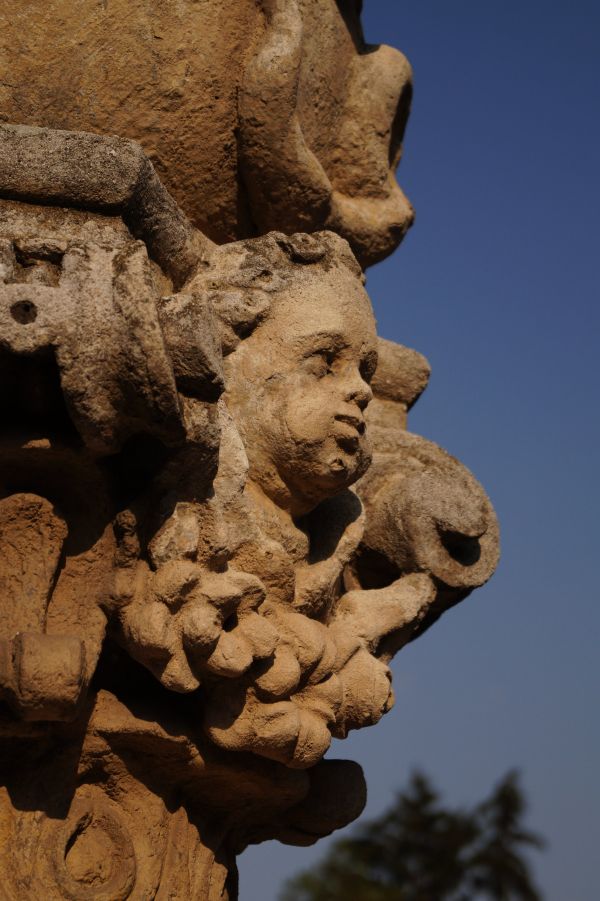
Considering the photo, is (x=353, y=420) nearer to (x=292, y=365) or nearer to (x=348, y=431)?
(x=348, y=431)

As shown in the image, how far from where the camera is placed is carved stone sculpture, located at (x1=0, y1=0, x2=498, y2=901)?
11.6 ft

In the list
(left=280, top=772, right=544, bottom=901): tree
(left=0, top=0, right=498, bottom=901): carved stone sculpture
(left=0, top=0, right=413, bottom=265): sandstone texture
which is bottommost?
(left=280, top=772, right=544, bottom=901): tree

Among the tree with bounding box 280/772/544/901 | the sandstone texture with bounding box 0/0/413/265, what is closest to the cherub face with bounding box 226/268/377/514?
the sandstone texture with bounding box 0/0/413/265

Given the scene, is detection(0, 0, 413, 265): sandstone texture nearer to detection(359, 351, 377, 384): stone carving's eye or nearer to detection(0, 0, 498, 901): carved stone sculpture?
detection(0, 0, 498, 901): carved stone sculpture

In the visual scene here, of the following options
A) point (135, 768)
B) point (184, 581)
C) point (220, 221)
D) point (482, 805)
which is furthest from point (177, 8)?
point (482, 805)

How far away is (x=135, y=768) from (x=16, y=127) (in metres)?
1.82

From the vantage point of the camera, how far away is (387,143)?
5.11 meters

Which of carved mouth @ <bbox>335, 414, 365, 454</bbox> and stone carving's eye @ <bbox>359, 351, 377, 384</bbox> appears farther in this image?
stone carving's eye @ <bbox>359, 351, 377, 384</bbox>

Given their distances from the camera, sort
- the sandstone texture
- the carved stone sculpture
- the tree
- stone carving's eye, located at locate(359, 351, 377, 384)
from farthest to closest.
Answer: the tree, stone carving's eye, located at locate(359, 351, 377, 384), the sandstone texture, the carved stone sculpture

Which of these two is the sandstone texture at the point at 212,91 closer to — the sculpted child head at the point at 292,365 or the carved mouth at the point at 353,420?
the sculpted child head at the point at 292,365

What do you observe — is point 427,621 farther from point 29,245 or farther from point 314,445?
point 29,245

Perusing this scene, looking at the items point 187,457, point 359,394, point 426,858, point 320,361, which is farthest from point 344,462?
point 426,858

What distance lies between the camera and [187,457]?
3.74 metres

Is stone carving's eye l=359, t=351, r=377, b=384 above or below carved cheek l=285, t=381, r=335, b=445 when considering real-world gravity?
above
